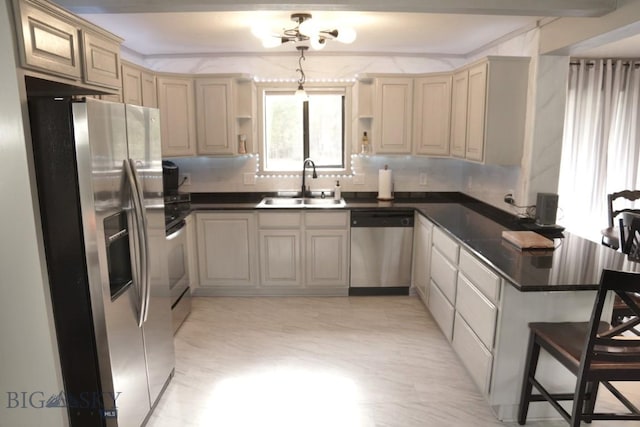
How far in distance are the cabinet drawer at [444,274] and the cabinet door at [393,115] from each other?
1.27 meters

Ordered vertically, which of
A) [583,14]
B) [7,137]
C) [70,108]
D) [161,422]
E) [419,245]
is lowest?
[161,422]

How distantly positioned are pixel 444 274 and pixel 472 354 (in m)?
0.74

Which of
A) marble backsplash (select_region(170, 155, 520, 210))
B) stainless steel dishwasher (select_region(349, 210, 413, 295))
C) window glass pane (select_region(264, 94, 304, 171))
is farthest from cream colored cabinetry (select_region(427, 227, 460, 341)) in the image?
window glass pane (select_region(264, 94, 304, 171))

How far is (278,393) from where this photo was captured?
266cm

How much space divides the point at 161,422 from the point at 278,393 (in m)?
0.70

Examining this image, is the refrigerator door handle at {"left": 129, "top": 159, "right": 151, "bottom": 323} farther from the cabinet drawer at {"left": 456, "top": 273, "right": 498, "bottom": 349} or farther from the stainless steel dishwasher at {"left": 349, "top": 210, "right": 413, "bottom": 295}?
the stainless steel dishwasher at {"left": 349, "top": 210, "right": 413, "bottom": 295}

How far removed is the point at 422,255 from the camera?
3.88 meters

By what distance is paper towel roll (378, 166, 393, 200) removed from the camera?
4453 mm

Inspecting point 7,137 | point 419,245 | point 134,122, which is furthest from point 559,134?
Result: point 7,137

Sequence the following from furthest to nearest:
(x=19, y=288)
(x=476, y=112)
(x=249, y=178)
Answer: (x=249, y=178), (x=476, y=112), (x=19, y=288)

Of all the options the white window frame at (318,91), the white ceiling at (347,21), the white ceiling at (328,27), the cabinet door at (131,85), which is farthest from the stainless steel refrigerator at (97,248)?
the white window frame at (318,91)

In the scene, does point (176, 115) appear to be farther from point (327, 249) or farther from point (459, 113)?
point (459, 113)

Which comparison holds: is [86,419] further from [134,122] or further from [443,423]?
[443,423]

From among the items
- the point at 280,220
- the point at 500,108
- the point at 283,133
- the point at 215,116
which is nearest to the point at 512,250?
the point at 500,108
